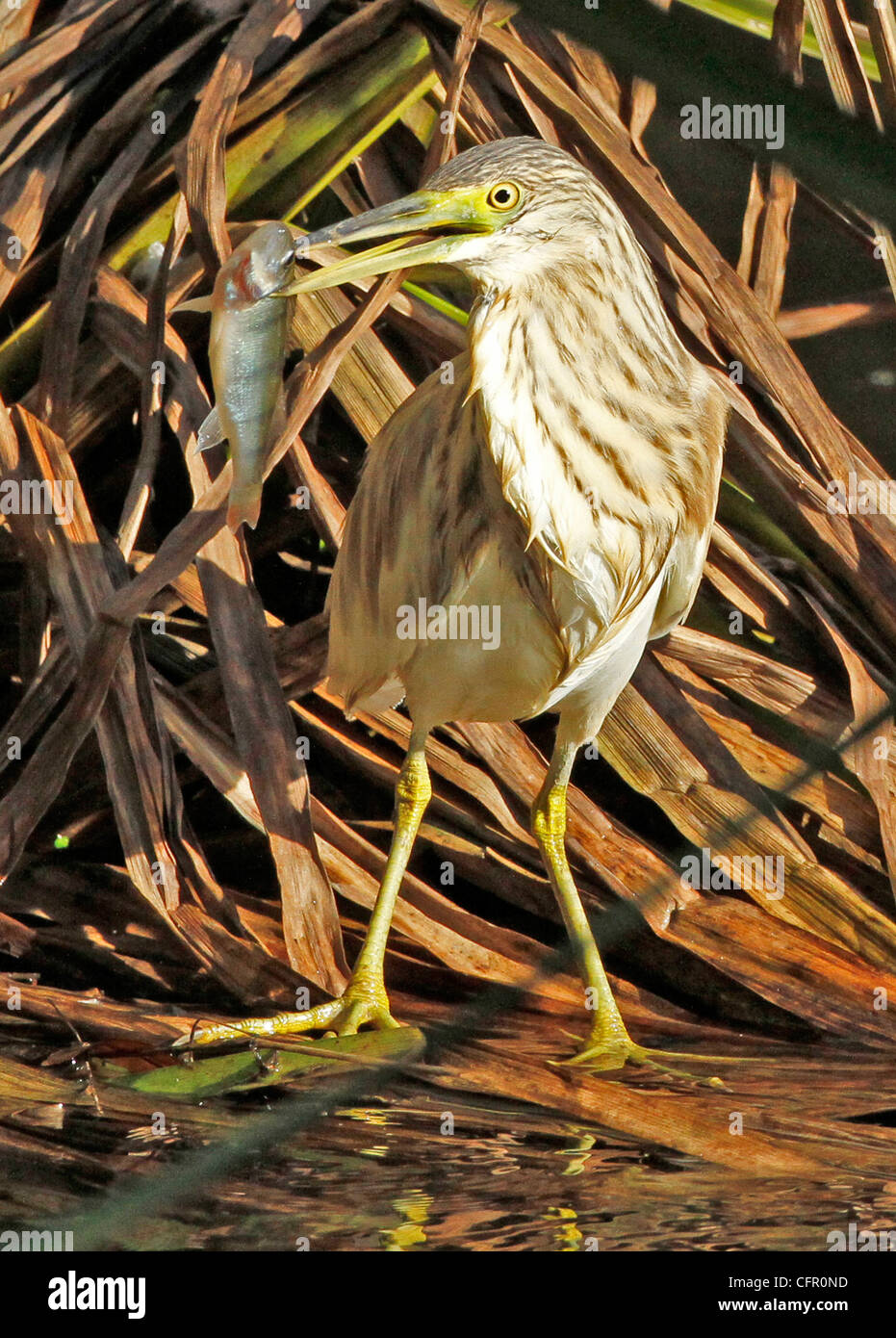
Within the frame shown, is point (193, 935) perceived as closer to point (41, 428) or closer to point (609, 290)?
point (41, 428)

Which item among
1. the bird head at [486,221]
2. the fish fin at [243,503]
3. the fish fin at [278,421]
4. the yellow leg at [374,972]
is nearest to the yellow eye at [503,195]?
the bird head at [486,221]

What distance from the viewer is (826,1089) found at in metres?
2.28

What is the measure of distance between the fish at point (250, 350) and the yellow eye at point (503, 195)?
0.29 m

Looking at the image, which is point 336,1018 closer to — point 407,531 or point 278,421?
point 407,531

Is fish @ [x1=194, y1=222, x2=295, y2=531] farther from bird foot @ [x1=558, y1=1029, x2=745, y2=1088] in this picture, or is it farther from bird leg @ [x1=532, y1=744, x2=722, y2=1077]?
bird foot @ [x1=558, y1=1029, x2=745, y2=1088]

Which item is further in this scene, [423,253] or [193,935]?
[193,935]

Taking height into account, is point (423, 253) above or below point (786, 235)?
below

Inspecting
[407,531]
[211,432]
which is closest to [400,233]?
[211,432]

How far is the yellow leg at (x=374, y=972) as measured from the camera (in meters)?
2.45

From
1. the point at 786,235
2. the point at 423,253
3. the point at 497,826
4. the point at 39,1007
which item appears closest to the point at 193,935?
the point at 39,1007

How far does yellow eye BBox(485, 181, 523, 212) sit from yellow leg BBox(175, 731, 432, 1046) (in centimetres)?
99
